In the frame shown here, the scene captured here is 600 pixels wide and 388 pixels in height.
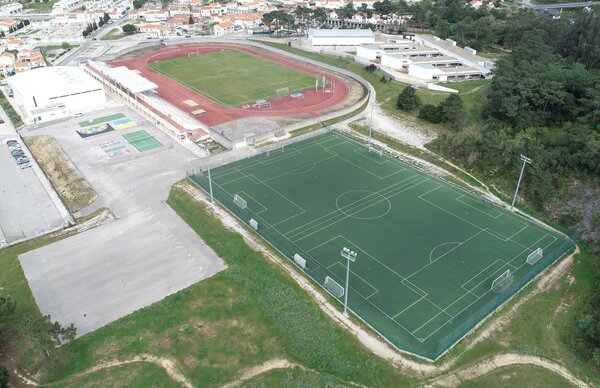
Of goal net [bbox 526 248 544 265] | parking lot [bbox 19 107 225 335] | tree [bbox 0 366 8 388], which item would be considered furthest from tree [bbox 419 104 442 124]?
tree [bbox 0 366 8 388]

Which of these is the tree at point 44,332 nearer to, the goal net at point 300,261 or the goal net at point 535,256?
the goal net at point 300,261

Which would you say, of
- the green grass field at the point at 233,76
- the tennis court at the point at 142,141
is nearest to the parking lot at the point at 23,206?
the tennis court at the point at 142,141

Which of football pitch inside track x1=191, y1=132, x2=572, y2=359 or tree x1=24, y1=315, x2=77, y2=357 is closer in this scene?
tree x1=24, y1=315, x2=77, y2=357

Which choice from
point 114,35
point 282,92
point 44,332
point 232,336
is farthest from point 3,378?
point 114,35

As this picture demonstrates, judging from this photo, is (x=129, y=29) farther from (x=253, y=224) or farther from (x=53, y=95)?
(x=253, y=224)

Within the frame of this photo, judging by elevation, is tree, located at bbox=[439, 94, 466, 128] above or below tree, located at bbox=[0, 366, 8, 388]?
above

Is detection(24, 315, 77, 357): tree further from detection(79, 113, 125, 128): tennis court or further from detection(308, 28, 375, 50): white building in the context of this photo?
detection(308, 28, 375, 50): white building

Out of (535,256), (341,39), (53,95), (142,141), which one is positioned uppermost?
(341,39)
